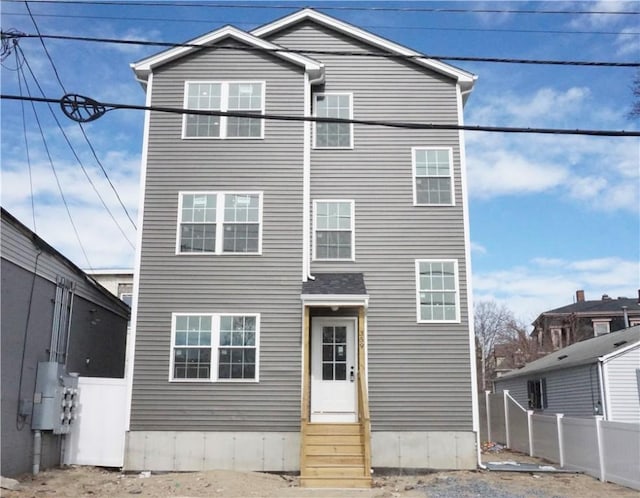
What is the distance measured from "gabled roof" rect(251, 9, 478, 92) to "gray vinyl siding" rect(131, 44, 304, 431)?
1.16m

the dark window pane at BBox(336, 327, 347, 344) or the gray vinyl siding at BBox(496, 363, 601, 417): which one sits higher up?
the dark window pane at BBox(336, 327, 347, 344)

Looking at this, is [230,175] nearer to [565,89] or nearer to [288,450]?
[288,450]

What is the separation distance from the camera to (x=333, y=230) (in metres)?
13.6

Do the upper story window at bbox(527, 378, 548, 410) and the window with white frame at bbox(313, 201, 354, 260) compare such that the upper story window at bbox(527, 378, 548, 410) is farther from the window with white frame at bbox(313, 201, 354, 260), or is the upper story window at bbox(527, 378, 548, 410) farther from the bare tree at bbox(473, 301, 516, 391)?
the bare tree at bbox(473, 301, 516, 391)

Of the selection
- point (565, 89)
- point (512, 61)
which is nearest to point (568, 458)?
point (565, 89)

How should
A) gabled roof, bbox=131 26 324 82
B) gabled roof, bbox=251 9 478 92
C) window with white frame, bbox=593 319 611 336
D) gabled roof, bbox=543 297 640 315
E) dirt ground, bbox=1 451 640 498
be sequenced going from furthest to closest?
1. gabled roof, bbox=543 297 640 315
2. window with white frame, bbox=593 319 611 336
3. gabled roof, bbox=251 9 478 92
4. gabled roof, bbox=131 26 324 82
5. dirt ground, bbox=1 451 640 498

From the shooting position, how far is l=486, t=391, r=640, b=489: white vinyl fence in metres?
11.5

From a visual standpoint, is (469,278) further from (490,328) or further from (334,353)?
(490,328)

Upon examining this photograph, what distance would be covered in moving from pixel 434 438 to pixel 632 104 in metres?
10.5

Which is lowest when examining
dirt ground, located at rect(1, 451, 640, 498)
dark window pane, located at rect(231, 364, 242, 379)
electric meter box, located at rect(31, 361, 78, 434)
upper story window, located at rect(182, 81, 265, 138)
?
dirt ground, located at rect(1, 451, 640, 498)

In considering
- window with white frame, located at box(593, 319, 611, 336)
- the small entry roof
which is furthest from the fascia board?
window with white frame, located at box(593, 319, 611, 336)

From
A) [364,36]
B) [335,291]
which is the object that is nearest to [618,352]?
[335,291]

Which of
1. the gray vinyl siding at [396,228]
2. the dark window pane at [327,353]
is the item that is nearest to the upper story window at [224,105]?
the gray vinyl siding at [396,228]

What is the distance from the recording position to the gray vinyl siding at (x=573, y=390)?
19.5 meters
